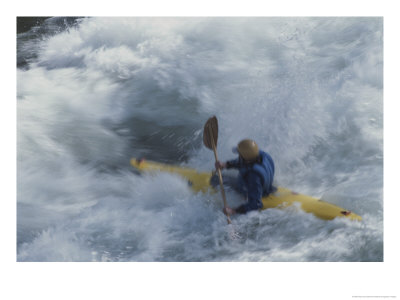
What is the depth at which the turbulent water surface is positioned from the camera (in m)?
2.71

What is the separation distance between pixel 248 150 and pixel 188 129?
143 centimetres

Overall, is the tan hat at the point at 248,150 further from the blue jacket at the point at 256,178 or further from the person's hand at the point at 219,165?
the person's hand at the point at 219,165

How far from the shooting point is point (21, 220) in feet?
9.22

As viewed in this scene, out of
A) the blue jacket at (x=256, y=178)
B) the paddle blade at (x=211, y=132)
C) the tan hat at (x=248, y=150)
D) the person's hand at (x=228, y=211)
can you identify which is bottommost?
the person's hand at (x=228, y=211)

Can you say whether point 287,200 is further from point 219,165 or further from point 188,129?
point 188,129

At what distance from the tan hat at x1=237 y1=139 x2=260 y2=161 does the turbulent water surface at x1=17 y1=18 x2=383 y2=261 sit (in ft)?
1.63

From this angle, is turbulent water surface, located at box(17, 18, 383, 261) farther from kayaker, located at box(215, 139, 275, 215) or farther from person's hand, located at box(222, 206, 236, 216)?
kayaker, located at box(215, 139, 275, 215)

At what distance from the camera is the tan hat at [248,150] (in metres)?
2.46

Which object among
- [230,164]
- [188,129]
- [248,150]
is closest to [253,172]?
[248,150]

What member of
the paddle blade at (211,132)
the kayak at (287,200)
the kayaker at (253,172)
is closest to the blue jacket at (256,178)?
the kayaker at (253,172)

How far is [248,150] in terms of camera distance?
8.07 feet

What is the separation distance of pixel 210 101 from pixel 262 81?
569mm

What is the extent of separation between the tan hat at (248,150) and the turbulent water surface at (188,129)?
1.63 feet

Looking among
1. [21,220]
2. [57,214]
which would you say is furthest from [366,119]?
[21,220]
